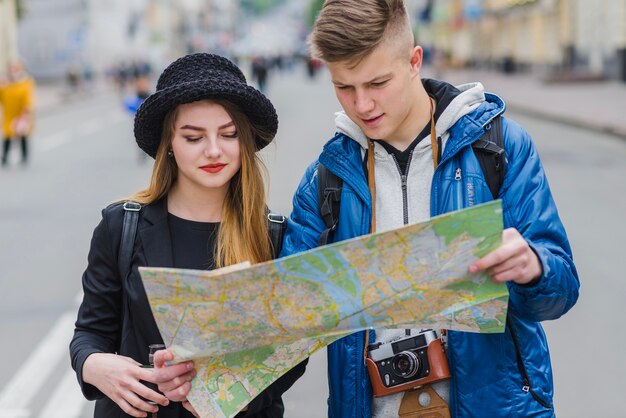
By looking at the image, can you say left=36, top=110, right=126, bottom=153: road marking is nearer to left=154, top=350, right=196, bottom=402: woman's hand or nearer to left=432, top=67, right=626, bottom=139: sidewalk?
left=432, top=67, right=626, bottom=139: sidewalk

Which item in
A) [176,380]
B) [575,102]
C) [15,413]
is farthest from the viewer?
[575,102]

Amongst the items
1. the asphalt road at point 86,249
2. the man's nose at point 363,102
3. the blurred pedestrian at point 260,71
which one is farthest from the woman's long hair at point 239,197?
the blurred pedestrian at point 260,71

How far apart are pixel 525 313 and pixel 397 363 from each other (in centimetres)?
34

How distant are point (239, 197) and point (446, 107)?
62cm

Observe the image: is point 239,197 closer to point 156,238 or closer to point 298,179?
point 156,238

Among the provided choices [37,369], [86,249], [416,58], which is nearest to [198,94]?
[416,58]

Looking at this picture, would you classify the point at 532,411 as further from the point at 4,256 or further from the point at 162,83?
the point at 4,256

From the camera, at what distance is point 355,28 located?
2.32 meters

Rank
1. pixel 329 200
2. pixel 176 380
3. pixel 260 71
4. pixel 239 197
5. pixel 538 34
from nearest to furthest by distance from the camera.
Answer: pixel 176 380 → pixel 329 200 → pixel 239 197 → pixel 260 71 → pixel 538 34

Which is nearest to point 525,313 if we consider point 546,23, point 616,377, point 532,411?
point 532,411

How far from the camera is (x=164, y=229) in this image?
102 inches

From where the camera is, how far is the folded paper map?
202 centimetres

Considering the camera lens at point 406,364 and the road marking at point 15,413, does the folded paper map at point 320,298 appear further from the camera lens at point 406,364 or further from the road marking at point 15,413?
the road marking at point 15,413

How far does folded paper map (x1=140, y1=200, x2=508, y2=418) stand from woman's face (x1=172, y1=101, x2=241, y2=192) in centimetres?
52
